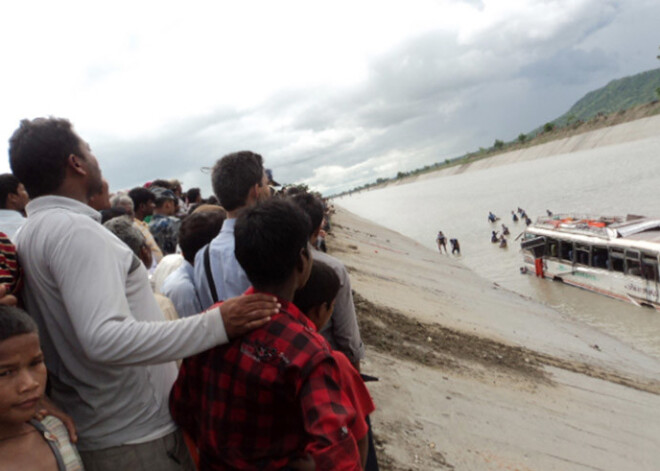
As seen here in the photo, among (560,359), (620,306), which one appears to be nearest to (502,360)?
(560,359)

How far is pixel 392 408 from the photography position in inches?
236

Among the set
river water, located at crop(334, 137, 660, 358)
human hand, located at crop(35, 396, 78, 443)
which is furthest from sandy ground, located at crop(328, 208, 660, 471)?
human hand, located at crop(35, 396, 78, 443)

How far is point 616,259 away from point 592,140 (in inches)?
3476

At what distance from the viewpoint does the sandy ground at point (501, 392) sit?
5.55 metres

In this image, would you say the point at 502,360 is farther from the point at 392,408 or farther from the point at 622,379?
the point at 392,408

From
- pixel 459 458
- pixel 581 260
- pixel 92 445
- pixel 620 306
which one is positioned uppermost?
pixel 92 445

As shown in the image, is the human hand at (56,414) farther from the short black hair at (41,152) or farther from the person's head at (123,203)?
the person's head at (123,203)

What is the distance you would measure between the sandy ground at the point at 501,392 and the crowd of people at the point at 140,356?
10.5 ft

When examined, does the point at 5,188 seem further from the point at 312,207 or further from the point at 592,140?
the point at 592,140

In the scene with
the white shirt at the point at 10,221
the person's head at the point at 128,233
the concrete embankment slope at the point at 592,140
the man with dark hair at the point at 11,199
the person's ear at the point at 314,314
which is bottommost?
the person's ear at the point at 314,314

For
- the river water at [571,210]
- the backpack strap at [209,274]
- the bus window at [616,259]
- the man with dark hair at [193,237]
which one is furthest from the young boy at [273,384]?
the bus window at [616,259]

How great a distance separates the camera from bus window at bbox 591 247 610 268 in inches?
686

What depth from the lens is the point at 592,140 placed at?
92438mm

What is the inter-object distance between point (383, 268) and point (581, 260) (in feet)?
25.8
